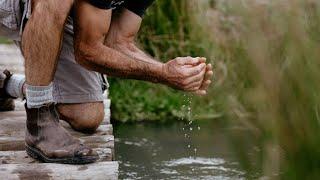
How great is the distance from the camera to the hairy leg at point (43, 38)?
324 centimetres

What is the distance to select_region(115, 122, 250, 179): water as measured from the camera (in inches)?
175

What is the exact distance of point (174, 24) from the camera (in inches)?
247

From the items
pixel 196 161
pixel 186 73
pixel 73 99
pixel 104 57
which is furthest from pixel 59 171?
pixel 196 161

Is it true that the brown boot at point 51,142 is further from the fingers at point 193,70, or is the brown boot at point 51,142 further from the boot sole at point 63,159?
the fingers at point 193,70

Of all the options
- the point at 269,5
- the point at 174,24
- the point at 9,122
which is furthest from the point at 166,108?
the point at 269,5

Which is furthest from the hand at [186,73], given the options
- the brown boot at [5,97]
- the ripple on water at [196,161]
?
the ripple on water at [196,161]

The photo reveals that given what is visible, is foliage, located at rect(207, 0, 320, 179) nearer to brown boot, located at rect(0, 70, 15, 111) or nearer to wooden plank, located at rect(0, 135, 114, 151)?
wooden plank, located at rect(0, 135, 114, 151)

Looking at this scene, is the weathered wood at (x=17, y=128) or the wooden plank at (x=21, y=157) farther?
the weathered wood at (x=17, y=128)

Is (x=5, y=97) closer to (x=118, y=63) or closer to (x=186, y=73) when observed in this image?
(x=118, y=63)

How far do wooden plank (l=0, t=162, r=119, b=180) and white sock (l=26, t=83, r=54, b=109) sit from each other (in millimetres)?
244

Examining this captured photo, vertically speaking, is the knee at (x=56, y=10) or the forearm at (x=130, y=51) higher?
the knee at (x=56, y=10)

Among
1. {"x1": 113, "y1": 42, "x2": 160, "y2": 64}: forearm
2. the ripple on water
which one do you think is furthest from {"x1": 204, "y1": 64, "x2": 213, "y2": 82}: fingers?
the ripple on water

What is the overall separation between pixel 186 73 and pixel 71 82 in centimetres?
92

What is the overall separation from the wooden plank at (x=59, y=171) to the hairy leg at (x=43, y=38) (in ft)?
1.06
